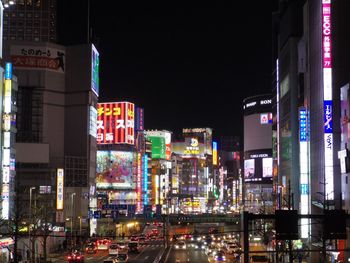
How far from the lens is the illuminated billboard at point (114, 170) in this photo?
167 m

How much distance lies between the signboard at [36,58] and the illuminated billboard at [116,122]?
117 ft

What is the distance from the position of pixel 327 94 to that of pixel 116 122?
323 feet

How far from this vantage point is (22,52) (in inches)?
4909

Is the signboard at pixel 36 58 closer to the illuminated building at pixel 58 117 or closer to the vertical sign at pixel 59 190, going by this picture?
the illuminated building at pixel 58 117

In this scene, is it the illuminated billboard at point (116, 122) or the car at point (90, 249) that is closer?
the car at point (90, 249)

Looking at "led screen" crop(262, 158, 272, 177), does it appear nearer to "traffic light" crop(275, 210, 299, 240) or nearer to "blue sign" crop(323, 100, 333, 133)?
"blue sign" crop(323, 100, 333, 133)

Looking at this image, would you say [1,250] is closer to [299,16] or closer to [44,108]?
[299,16]

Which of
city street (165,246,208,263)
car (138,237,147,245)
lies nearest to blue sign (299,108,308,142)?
city street (165,246,208,263)

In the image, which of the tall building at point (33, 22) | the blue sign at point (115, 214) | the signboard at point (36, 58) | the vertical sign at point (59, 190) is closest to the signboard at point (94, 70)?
the signboard at point (36, 58)

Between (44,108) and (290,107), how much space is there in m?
49.5

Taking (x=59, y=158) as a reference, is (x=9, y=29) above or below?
above

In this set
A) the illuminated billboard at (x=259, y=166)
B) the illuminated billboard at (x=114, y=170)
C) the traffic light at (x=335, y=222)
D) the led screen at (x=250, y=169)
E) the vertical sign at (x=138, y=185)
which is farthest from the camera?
the led screen at (x=250, y=169)

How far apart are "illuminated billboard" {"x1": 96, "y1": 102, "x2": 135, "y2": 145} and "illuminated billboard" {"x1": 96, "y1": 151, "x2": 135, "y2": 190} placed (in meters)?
3.22

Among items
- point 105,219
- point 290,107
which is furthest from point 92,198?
point 290,107
